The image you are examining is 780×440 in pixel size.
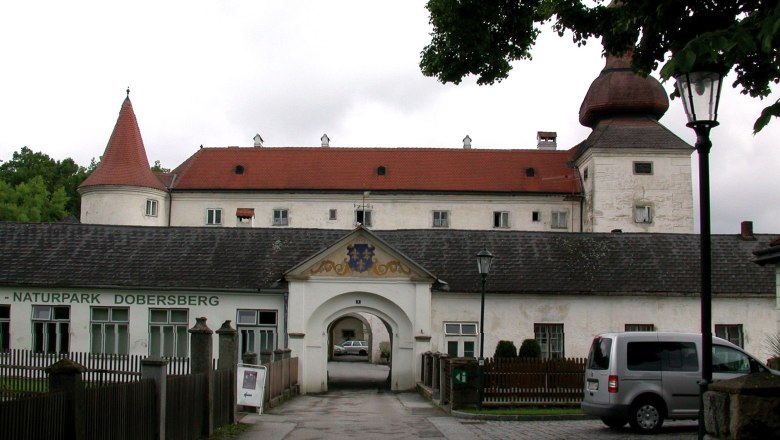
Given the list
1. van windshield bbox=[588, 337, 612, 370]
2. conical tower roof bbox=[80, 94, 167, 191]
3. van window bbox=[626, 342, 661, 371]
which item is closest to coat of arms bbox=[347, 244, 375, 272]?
van windshield bbox=[588, 337, 612, 370]

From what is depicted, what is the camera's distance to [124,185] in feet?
188

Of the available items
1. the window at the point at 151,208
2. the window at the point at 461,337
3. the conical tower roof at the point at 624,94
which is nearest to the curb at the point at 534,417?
the window at the point at 461,337

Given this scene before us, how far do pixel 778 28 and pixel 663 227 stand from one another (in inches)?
2120

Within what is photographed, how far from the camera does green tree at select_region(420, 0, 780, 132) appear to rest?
23.3 ft

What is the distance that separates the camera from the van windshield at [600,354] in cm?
1699

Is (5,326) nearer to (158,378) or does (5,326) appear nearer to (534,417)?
(534,417)

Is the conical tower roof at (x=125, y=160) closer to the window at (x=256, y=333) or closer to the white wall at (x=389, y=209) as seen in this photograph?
the white wall at (x=389, y=209)

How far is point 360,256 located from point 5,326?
12.6 m

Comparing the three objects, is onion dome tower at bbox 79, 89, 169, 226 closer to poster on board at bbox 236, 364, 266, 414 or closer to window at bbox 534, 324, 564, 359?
window at bbox 534, 324, 564, 359

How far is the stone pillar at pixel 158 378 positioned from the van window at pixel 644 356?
8649 millimetres

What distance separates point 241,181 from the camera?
2458 inches

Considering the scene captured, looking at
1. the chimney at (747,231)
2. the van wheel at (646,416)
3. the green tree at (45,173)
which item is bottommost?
the van wheel at (646,416)

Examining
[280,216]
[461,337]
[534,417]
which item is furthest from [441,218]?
[534,417]

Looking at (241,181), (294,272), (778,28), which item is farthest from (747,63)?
(241,181)
